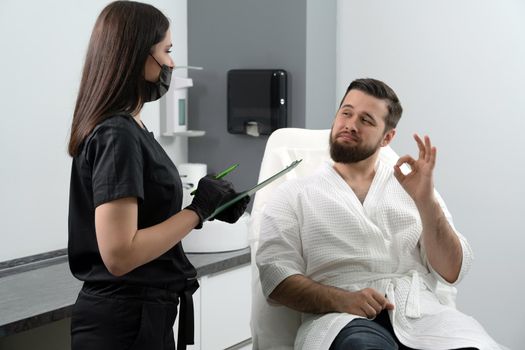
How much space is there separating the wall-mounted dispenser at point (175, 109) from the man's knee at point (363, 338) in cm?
150

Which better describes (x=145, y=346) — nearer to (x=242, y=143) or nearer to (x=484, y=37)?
(x=242, y=143)

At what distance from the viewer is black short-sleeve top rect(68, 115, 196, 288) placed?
1.36m

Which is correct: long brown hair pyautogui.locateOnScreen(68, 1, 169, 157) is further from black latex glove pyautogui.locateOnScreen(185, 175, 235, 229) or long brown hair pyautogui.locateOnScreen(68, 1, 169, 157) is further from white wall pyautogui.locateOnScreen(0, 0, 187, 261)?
white wall pyautogui.locateOnScreen(0, 0, 187, 261)

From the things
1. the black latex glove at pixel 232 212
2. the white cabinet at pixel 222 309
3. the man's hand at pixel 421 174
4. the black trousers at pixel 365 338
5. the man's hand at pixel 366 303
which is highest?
the man's hand at pixel 421 174

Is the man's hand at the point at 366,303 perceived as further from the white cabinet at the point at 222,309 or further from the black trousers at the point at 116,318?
the white cabinet at the point at 222,309

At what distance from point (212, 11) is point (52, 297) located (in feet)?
4.93

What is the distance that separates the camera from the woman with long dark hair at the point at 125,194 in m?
1.36

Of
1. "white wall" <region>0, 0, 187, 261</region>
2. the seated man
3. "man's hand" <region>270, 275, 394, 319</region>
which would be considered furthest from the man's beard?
"white wall" <region>0, 0, 187, 261</region>

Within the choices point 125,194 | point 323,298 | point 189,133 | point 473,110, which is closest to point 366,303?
point 323,298

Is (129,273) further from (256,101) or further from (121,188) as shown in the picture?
(256,101)

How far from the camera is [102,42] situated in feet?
4.73

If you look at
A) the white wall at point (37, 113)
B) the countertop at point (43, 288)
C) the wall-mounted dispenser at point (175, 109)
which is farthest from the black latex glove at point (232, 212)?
the wall-mounted dispenser at point (175, 109)

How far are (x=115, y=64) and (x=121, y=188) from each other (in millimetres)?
→ 271

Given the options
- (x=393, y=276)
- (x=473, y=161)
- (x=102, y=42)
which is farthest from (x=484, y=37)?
(x=102, y=42)
